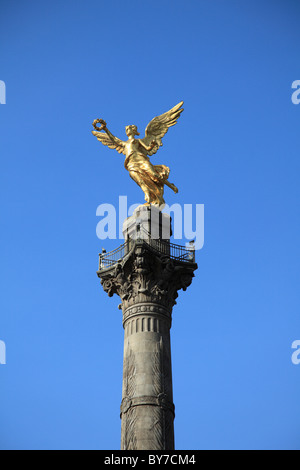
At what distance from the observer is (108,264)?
1576 inches

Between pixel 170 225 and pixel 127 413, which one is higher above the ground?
pixel 170 225

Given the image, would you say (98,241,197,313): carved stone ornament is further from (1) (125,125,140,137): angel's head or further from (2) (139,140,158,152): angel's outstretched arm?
(1) (125,125,140,137): angel's head

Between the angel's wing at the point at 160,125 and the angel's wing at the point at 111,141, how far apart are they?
1.38 meters

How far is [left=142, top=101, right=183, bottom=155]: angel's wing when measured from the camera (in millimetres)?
44312

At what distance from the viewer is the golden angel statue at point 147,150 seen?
1655 inches

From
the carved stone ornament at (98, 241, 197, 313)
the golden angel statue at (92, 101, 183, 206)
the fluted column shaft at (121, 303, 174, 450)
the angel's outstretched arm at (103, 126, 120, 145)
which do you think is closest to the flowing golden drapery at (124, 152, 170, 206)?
the golden angel statue at (92, 101, 183, 206)

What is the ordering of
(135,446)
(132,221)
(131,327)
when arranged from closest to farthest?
(135,446)
(131,327)
(132,221)

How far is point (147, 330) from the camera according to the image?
37188 millimetres

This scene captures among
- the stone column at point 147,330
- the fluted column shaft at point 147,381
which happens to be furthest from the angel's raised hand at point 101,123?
the fluted column shaft at point 147,381

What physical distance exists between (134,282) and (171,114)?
12285 millimetres

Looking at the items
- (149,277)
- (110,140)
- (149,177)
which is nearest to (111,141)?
(110,140)

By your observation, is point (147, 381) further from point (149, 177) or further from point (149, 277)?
point (149, 177)
